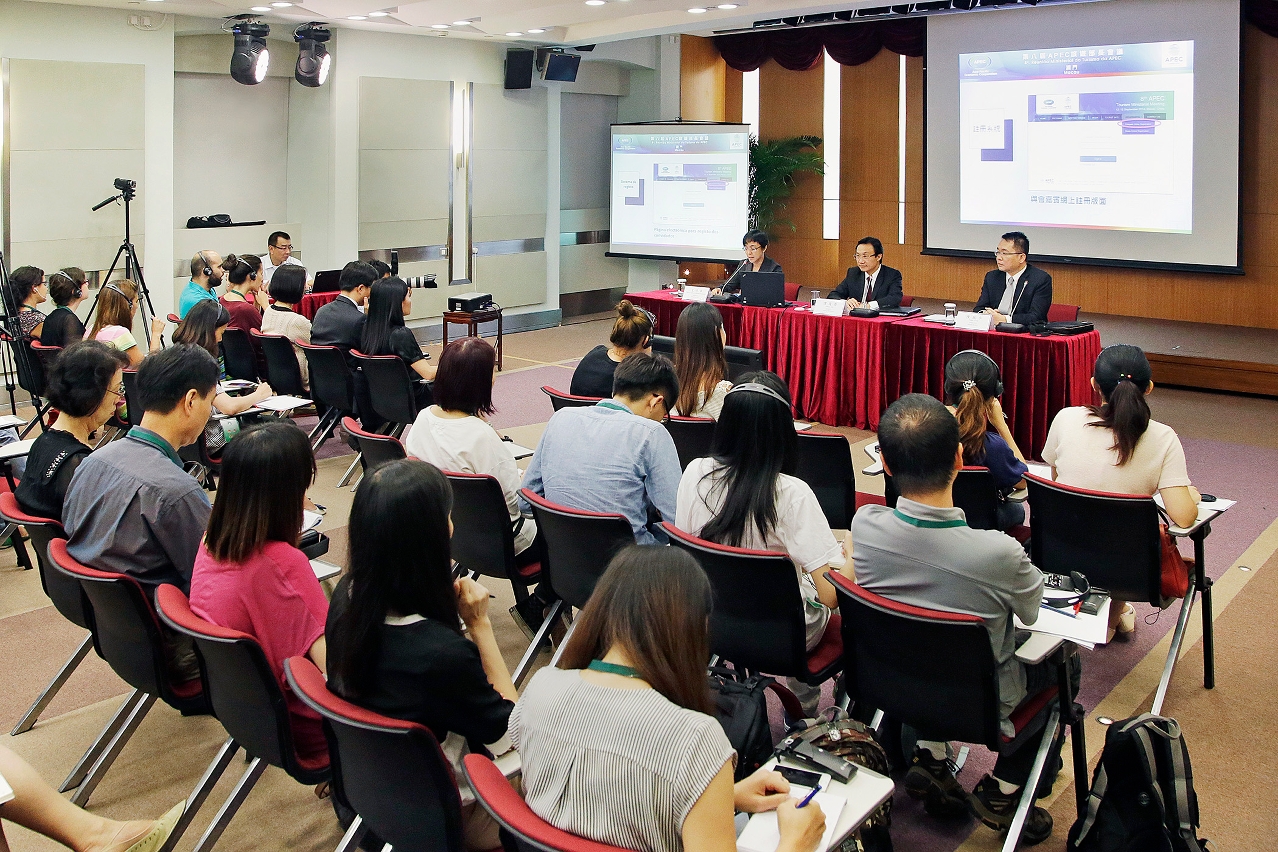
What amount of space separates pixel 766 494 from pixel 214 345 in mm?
3742

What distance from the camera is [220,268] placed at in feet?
26.9

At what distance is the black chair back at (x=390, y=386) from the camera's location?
19.5ft

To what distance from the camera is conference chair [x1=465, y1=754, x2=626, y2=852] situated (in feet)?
5.30

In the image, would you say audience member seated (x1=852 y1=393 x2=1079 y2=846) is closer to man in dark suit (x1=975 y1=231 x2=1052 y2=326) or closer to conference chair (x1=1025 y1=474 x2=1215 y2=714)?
conference chair (x1=1025 y1=474 x2=1215 y2=714)

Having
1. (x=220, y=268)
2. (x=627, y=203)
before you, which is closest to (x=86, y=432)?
(x=220, y=268)

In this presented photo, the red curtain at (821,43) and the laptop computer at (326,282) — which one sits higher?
the red curtain at (821,43)

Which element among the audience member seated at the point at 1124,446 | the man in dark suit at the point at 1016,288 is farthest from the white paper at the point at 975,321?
the audience member seated at the point at 1124,446

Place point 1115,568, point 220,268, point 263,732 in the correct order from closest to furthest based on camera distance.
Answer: point 263,732 → point 1115,568 → point 220,268

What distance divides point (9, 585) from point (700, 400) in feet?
10.1

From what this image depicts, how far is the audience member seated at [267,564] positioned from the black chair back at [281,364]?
4.03 m

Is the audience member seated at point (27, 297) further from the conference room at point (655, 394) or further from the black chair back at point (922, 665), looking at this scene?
the black chair back at point (922, 665)

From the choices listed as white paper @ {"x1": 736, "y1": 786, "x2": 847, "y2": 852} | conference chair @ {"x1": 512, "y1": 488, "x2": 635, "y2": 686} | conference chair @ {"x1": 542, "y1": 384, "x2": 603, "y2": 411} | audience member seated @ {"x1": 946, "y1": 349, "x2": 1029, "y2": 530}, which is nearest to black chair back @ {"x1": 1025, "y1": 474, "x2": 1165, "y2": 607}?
audience member seated @ {"x1": 946, "y1": 349, "x2": 1029, "y2": 530}

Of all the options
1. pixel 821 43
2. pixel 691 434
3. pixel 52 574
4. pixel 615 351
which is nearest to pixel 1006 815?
pixel 691 434

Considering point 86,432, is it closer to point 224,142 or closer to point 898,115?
point 224,142
